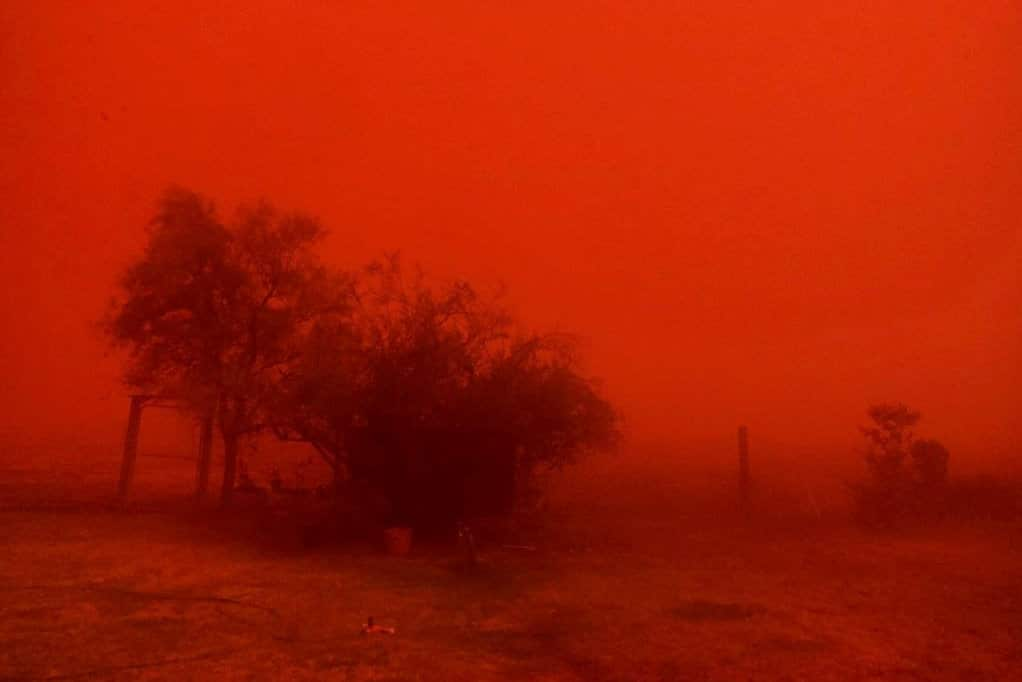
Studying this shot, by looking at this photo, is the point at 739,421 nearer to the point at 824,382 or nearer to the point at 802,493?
the point at 824,382

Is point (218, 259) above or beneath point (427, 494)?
above

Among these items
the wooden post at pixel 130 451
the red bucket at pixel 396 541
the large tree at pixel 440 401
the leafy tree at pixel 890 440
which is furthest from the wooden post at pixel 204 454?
the leafy tree at pixel 890 440

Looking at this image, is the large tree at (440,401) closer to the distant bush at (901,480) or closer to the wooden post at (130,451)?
the wooden post at (130,451)

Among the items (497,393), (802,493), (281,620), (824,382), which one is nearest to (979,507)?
(802,493)

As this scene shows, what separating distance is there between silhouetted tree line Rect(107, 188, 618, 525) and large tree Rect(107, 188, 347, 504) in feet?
0.09

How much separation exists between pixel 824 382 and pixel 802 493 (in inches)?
2218

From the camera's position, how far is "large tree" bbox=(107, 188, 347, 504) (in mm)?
16188

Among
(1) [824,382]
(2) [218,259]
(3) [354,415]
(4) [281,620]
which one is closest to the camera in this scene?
(4) [281,620]

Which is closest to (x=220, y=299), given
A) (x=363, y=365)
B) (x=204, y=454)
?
(x=204, y=454)

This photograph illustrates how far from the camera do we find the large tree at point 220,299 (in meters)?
16.2

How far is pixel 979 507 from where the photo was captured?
1678 cm

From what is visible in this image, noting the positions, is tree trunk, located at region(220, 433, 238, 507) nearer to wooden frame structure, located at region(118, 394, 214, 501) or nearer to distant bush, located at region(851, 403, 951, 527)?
wooden frame structure, located at region(118, 394, 214, 501)

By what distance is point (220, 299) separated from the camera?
1659cm

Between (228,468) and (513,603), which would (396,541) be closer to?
(513,603)
